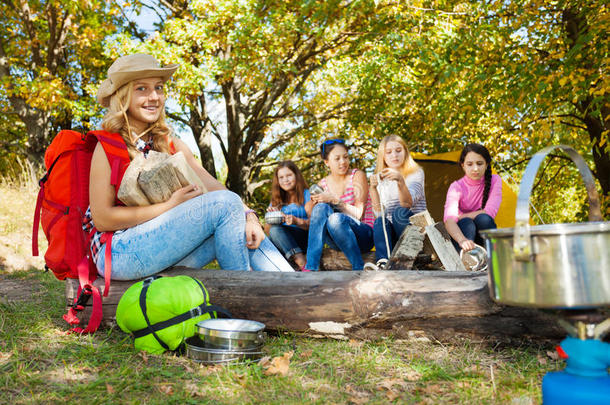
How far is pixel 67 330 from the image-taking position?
9.23ft

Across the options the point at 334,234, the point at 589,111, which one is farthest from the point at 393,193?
the point at 589,111

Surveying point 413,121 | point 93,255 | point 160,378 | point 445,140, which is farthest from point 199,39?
point 160,378

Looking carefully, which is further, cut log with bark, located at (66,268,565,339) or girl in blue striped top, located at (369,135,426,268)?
girl in blue striped top, located at (369,135,426,268)

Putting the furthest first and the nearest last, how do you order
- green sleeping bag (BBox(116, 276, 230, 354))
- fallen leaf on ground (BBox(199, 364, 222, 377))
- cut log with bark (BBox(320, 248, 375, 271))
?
cut log with bark (BBox(320, 248, 375, 271)) → green sleeping bag (BBox(116, 276, 230, 354)) → fallen leaf on ground (BBox(199, 364, 222, 377))

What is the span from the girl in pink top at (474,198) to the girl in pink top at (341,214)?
0.76 m

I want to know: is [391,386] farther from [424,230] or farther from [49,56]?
[49,56]

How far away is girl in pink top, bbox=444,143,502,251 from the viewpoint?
4035 millimetres

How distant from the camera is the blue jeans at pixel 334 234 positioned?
420 centimetres

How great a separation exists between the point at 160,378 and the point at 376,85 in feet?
20.6

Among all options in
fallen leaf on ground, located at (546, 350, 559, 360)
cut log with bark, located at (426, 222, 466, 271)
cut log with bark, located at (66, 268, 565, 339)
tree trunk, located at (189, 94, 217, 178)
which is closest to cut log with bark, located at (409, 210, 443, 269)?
cut log with bark, located at (426, 222, 466, 271)

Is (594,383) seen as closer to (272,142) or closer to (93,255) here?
(93,255)

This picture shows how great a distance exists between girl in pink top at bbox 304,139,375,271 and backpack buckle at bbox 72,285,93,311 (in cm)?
196

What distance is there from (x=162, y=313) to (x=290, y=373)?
2.28 feet

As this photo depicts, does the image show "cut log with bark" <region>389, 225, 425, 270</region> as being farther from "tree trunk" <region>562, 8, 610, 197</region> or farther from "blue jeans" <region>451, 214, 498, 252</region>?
"tree trunk" <region>562, 8, 610, 197</region>
